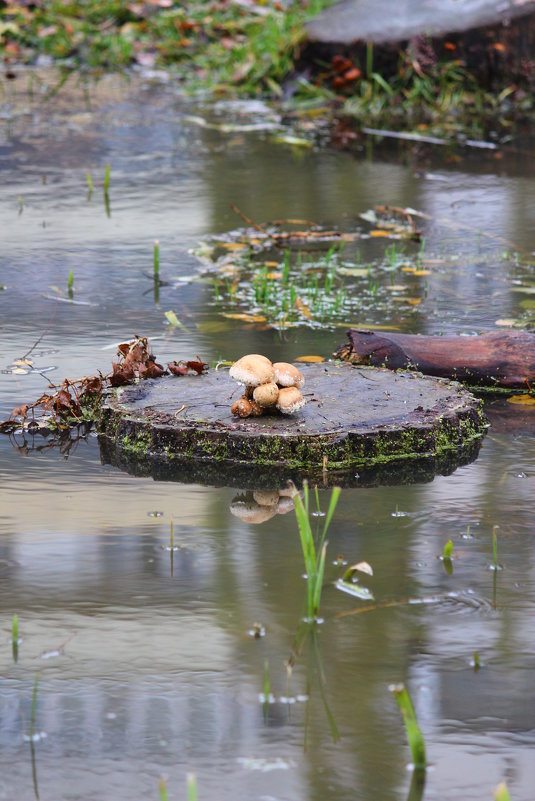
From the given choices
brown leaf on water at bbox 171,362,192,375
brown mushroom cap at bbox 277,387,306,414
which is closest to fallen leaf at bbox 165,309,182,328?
brown leaf on water at bbox 171,362,192,375

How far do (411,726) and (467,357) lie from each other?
2746mm

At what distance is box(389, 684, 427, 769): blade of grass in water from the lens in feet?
7.43

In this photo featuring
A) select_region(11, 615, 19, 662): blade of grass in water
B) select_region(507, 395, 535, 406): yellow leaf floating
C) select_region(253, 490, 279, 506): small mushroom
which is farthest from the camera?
select_region(507, 395, 535, 406): yellow leaf floating

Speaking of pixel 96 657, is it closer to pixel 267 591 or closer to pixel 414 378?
pixel 267 591

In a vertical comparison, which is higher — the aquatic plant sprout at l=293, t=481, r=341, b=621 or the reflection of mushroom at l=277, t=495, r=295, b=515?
the aquatic plant sprout at l=293, t=481, r=341, b=621

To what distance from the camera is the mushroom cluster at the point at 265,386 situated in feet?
13.1

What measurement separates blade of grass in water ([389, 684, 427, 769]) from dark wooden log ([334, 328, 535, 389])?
2.52 meters

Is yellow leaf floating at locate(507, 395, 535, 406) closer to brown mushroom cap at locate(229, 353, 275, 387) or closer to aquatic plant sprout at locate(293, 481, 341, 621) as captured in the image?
brown mushroom cap at locate(229, 353, 275, 387)

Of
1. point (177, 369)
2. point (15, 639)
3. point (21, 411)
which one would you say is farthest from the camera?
point (177, 369)

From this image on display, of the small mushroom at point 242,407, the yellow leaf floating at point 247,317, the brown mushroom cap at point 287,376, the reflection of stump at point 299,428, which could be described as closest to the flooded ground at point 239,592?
the yellow leaf floating at point 247,317

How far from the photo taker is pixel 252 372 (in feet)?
13.1

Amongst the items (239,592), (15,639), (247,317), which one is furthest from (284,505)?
(247,317)

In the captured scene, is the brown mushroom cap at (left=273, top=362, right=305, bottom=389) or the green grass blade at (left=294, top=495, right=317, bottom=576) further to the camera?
the brown mushroom cap at (left=273, top=362, right=305, bottom=389)

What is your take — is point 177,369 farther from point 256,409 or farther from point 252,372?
point 252,372
